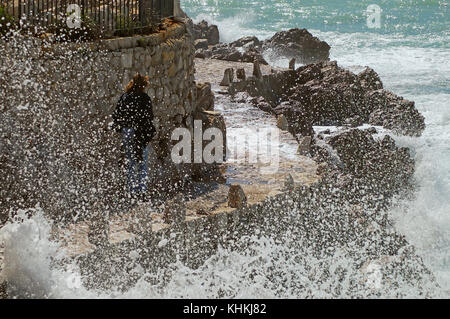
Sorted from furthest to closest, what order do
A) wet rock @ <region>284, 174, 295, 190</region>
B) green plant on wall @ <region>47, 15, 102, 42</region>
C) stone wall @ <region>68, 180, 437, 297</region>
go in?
wet rock @ <region>284, 174, 295, 190</region>, green plant on wall @ <region>47, 15, 102, 42</region>, stone wall @ <region>68, 180, 437, 297</region>

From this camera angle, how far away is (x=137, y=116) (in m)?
10.9

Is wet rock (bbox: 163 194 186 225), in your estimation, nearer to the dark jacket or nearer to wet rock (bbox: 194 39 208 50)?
the dark jacket

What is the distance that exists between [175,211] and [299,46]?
20.3 metres

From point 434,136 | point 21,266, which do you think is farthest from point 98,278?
point 434,136

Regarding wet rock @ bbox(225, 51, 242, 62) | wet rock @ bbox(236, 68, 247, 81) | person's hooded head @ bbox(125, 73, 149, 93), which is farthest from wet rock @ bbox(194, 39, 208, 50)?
person's hooded head @ bbox(125, 73, 149, 93)

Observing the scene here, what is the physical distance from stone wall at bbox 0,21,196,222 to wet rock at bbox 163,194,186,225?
76 centimetres

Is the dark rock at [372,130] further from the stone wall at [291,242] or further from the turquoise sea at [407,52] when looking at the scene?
the stone wall at [291,242]

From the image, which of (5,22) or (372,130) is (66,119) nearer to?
(5,22)

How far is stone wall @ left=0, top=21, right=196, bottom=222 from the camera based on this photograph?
33.6ft

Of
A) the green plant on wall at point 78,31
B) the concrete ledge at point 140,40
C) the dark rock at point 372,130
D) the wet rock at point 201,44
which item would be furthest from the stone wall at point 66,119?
the wet rock at point 201,44

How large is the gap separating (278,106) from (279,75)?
2.32 meters

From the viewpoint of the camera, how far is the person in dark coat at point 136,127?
10.8 metres

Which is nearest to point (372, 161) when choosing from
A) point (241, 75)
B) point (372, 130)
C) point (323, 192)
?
point (372, 130)

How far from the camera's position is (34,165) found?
34.4 ft
